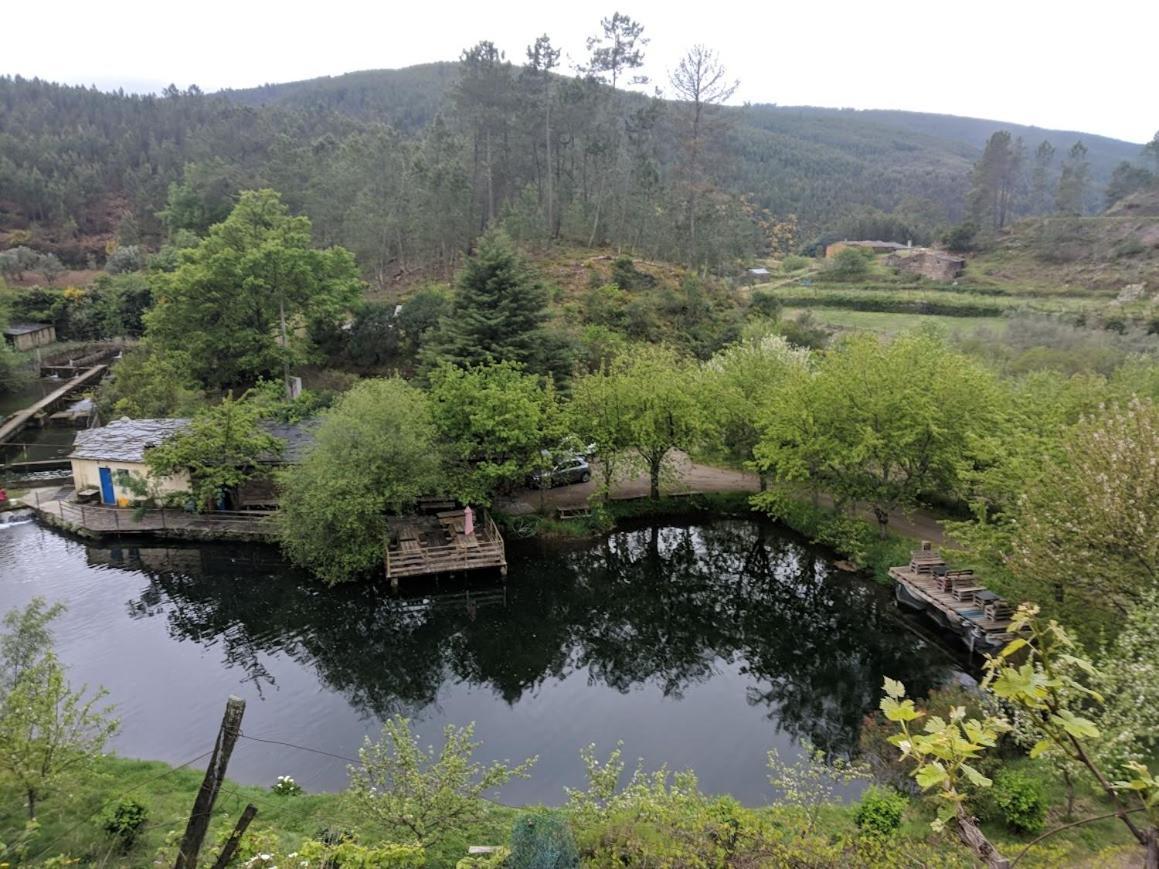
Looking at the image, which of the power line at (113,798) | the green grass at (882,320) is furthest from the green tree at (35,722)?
the green grass at (882,320)

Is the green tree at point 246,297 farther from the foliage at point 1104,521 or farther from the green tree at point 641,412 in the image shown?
the foliage at point 1104,521

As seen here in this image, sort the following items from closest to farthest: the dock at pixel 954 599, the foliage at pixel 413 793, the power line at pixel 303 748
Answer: the foliage at pixel 413 793, the power line at pixel 303 748, the dock at pixel 954 599

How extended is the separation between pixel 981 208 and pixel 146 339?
10488 centimetres

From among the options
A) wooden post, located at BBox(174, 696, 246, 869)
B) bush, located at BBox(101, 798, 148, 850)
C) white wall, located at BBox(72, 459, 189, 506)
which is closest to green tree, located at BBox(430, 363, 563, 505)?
white wall, located at BBox(72, 459, 189, 506)

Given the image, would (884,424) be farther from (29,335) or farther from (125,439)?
(29,335)

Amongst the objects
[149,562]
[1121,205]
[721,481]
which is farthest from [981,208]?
[149,562]

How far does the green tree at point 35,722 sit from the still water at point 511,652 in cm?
411

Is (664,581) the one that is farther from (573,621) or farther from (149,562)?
A: (149,562)

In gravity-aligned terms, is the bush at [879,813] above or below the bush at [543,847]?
below

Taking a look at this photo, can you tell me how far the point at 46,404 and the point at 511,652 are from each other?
4197 centimetres

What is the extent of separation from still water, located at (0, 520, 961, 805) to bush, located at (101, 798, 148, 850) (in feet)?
11.3

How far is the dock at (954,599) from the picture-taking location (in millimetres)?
21141

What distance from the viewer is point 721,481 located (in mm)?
34094

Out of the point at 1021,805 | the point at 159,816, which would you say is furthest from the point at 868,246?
the point at 159,816
